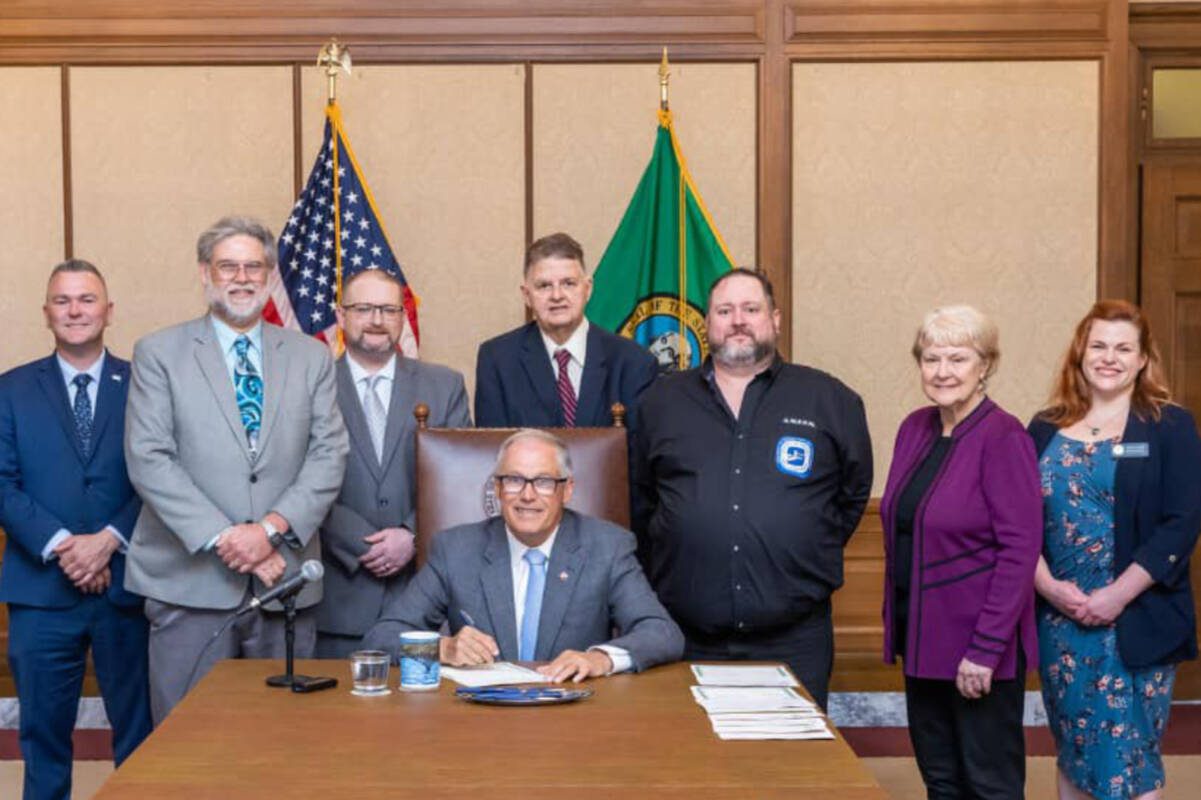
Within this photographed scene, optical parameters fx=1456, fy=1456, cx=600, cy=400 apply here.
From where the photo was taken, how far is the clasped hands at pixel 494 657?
2.96 metres

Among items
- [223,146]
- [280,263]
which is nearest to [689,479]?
[280,263]

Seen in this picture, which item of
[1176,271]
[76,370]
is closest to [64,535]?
[76,370]

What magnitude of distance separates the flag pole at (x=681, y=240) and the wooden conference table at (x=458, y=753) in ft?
7.38

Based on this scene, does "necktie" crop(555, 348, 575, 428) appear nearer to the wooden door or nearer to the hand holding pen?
the hand holding pen

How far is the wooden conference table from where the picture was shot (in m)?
2.22

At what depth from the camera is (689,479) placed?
12.3 ft

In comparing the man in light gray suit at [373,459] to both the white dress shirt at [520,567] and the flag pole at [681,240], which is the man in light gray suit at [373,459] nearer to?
the white dress shirt at [520,567]

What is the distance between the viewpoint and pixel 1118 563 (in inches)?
144

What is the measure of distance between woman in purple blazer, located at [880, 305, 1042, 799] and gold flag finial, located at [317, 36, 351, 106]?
2.50m

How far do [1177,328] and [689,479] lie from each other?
3.17 metres

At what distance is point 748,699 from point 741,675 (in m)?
0.26

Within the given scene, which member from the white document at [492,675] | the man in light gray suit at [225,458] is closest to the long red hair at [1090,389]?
the white document at [492,675]

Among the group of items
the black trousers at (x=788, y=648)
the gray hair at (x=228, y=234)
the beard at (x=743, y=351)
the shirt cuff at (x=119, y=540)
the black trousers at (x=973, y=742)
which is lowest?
the black trousers at (x=973, y=742)

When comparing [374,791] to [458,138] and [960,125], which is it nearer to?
[458,138]
